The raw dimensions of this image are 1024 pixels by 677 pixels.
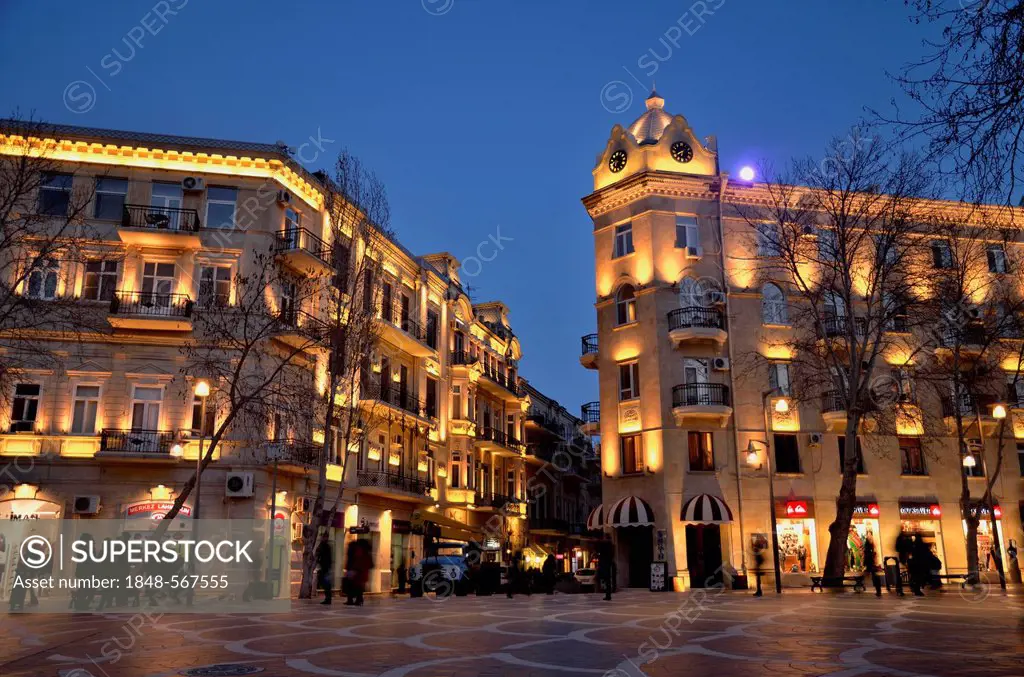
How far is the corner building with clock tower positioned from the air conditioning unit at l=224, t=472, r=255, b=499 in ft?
48.3

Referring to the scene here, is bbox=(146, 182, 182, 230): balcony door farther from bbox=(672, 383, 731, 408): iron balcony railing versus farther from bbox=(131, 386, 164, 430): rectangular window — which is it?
bbox=(672, 383, 731, 408): iron balcony railing

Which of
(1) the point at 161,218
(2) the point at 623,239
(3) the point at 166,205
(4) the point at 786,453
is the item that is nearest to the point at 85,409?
(1) the point at 161,218

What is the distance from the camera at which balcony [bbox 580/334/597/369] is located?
4131 centimetres

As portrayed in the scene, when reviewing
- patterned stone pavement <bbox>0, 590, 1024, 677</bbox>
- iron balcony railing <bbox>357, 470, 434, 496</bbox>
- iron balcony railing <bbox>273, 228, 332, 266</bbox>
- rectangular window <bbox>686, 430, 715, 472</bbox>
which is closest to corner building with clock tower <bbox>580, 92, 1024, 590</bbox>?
rectangular window <bbox>686, 430, 715, 472</bbox>

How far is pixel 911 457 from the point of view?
1506 inches

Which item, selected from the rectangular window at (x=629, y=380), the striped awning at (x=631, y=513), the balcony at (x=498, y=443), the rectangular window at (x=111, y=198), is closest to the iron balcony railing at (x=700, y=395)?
the rectangular window at (x=629, y=380)

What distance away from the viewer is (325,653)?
10984mm

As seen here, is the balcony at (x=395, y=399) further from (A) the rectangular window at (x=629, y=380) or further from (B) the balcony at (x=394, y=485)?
(A) the rectangular window at (x=629, y=380)

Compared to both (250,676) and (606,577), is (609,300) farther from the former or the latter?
(250,676)

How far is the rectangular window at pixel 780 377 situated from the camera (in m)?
37.7

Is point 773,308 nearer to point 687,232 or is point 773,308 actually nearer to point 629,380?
point 687,232

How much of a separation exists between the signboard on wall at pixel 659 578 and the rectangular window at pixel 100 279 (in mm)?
23377

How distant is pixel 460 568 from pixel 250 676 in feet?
78.7

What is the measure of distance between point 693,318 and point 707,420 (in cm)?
Answer: 445
